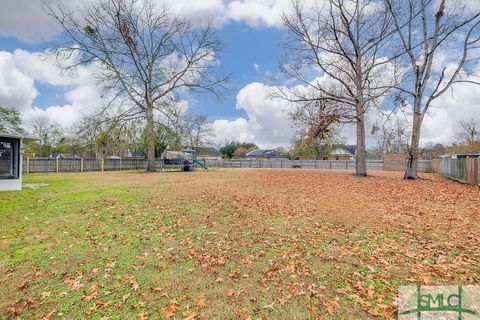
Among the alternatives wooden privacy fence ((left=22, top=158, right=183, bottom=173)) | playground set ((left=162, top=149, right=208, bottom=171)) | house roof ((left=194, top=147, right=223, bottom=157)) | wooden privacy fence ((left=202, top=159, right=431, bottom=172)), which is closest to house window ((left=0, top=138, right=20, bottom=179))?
wooden privacy fence ((left=22, top=158, right=183, bottom=173))

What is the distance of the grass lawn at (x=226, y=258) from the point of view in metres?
2.99

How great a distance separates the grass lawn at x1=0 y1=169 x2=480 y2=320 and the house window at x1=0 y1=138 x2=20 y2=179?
4877 millimetres

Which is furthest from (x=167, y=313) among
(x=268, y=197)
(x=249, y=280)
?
(x=268, y=197)

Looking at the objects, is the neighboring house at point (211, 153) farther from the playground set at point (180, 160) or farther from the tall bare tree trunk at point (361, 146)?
the tall bare tree trunk at point (361, 146)

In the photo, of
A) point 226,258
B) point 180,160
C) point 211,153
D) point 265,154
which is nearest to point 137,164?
point 180,160

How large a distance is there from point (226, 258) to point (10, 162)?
1168cm

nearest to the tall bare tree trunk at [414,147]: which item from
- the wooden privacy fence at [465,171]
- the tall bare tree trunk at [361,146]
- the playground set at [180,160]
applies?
the wooden privacy fence at [465,171]

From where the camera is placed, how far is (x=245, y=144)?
241 ft

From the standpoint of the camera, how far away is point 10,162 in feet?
36.3

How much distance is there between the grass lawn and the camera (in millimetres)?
2990

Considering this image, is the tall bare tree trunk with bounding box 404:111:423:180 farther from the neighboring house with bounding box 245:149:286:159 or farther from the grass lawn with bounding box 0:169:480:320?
the neighboring house with bounding box 245:149:286:159

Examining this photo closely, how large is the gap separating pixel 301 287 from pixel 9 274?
155 inches

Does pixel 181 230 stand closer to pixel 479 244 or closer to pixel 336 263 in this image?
pixel 336 263

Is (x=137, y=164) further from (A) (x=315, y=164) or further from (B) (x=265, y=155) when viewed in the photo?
(B) (x=265, y=155)
